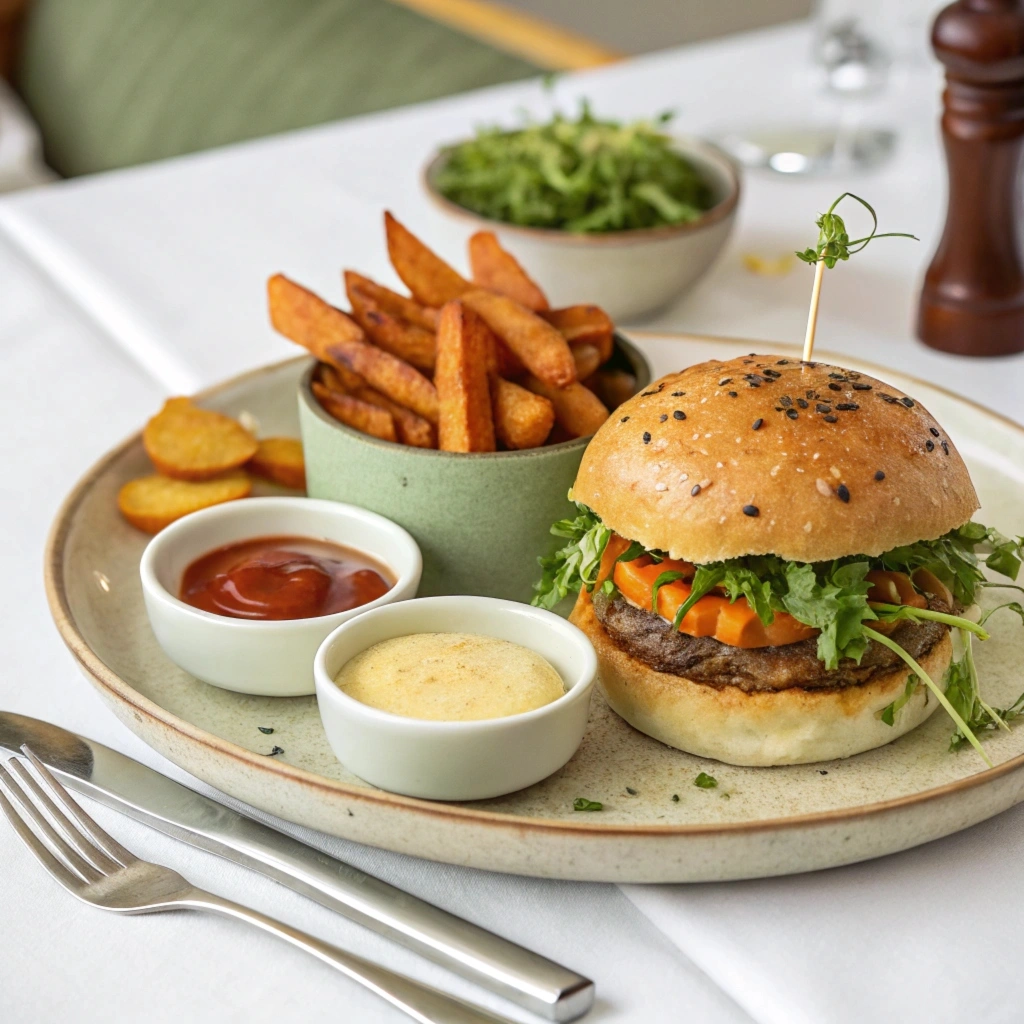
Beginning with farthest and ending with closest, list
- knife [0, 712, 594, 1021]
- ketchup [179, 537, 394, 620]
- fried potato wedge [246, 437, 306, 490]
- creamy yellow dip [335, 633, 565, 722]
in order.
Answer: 1. fried potato wedge [246, 437, 306, 490]
2. ketchup [179, 537, 394, 620]
3. creamy yellow dip [335, 633, 565, 722]
4. knife [0, 712, 594, 1021]

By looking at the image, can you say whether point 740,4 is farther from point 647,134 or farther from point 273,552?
point 273,552

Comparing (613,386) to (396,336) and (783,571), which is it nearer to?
(396,336)

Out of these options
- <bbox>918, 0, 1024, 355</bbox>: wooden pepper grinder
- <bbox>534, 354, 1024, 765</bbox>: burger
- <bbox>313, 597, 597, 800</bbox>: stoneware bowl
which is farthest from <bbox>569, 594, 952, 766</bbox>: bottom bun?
<bbox>918, 0, 1024, 355</bbox>: wooden pepper grinder

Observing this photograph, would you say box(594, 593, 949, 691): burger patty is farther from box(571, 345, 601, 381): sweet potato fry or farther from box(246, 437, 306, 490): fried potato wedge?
box(246, 437, 306, 490): fried potato wedge

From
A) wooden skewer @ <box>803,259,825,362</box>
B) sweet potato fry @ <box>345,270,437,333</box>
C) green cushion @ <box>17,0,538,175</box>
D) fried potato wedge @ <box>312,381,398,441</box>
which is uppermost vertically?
wooden skewer @ <box>803,259,825,362</box>

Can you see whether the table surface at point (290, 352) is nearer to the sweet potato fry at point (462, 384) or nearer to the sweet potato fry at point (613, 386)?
the sweet potato fry at point (462, 384)

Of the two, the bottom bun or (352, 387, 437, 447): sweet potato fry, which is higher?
(352, 387, 437, 447): sweet potato fry

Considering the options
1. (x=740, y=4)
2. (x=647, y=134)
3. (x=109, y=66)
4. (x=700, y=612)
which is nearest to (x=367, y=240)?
(x=647, y=134)

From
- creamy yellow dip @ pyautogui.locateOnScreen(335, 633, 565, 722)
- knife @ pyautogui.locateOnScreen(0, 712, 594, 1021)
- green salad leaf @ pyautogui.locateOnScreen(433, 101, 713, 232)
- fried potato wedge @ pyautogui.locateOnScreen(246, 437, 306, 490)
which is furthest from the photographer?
green salad leaf @ pyautogui.locateOnScreen(433, 101, 713, 232)
